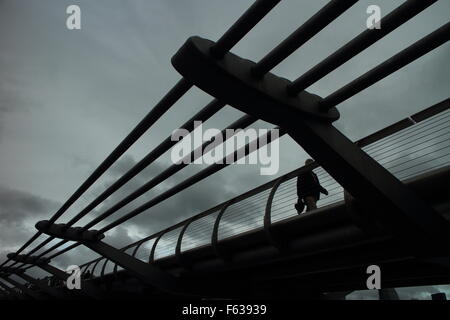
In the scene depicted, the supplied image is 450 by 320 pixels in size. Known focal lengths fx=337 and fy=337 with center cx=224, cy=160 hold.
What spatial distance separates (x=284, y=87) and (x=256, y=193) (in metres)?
3.59

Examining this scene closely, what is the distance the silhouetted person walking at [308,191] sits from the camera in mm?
6934

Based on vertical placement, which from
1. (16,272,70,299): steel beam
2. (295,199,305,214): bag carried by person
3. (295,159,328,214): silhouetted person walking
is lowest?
(16,272,70,299): steel beam

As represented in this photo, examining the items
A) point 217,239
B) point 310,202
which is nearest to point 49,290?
point 217,239

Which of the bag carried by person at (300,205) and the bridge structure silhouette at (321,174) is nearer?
the bridge structure silhouette at (321,174)

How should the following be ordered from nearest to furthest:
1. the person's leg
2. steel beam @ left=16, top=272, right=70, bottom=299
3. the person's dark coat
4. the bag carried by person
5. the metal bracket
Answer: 1. the person's dark coat
2. the bag carried by person
3. the person's leg
4. the metal bracket
5. steel beam @ left=16, top=272, right=70, bottom=299

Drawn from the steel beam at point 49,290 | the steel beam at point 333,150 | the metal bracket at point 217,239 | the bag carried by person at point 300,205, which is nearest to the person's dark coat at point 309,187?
the bag carried by person at point 300,205

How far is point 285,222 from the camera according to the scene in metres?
6.46

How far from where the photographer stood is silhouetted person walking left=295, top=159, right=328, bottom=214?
22.7 feet

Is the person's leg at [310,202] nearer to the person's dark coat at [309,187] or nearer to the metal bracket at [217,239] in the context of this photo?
the person's dark coat at [309,187]

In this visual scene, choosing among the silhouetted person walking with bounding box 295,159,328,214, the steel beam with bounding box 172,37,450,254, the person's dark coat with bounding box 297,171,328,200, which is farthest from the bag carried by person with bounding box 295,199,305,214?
the steel beam with bounding box 172,37,450,254

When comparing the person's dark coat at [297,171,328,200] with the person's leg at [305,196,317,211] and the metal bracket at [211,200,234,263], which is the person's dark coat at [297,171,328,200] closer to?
the person's leg at [305,196,317,211]

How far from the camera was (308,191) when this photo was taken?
6930 mm

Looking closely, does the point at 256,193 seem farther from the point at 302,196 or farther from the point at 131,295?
the point at 131,295

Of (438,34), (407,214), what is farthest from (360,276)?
(438,34)
